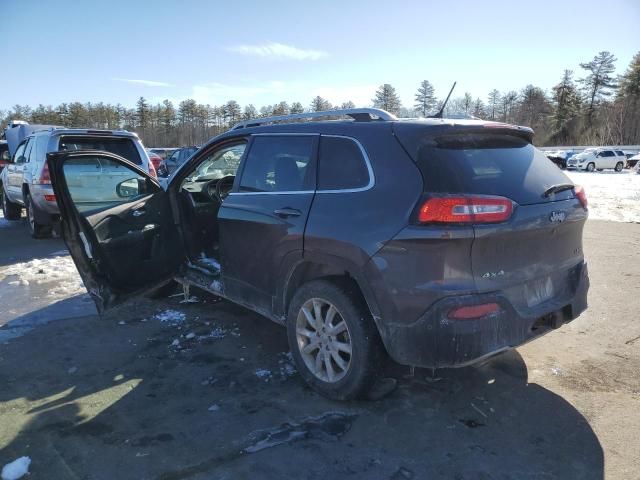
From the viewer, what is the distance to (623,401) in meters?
3.24

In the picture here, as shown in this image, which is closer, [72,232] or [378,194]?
[378,194]

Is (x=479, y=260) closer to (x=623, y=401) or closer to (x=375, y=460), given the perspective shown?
(x=375, y=460)

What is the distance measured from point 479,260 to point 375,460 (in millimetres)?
1231

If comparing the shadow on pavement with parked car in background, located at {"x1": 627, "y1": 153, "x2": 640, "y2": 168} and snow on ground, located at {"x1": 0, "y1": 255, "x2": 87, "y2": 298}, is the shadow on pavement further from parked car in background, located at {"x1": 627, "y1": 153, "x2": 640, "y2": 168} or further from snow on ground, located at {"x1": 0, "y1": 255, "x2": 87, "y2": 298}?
parked car in background, located at {"x1": 627, "y1": 153, "x2": 640, "y2": 168}

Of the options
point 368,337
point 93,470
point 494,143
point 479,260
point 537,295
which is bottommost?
point 93,470

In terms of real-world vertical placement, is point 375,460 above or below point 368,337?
below

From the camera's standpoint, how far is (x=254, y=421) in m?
3.05

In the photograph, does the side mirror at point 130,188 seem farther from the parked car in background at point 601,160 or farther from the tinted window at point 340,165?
the parked car in background at point 601,160

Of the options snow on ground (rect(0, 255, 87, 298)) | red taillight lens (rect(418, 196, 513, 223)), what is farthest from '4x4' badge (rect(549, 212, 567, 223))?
snow on ground (rect(0, 255, 87, 298))

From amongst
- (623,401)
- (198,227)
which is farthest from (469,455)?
(198,227)

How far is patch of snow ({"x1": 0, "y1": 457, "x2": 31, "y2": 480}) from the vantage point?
255 centimetres

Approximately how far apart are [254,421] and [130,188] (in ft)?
9.59

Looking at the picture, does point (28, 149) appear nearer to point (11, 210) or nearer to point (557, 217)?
point (11, 210)

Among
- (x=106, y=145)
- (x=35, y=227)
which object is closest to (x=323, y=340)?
(x=106, y=145)
